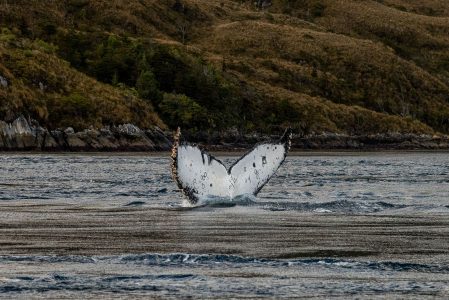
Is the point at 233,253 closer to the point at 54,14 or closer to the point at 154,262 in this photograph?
the point at 154,262

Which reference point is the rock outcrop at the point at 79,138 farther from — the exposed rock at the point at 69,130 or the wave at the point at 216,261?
the wave at the point at 216,261

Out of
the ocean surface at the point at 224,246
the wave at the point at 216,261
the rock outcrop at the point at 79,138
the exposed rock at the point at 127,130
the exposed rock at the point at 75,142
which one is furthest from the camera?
the exposed rock at the point at 127,130

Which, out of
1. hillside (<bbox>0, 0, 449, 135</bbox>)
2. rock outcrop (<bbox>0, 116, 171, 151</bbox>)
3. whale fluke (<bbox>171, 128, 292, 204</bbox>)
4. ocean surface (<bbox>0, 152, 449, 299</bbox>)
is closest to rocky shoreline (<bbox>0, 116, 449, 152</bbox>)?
rock outcrop (<bbox>0, 116, 171, 151</bbox>)

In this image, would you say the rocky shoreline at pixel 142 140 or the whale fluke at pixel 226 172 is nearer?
the whale fluke at pixel 226 172

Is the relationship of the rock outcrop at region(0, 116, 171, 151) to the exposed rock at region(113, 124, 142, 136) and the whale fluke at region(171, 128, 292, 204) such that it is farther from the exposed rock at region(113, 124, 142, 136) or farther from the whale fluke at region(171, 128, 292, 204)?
the whale fluke at region(171, 128, 292, 204)

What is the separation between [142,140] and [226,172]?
305 feet

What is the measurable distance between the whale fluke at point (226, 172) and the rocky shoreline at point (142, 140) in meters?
73.0

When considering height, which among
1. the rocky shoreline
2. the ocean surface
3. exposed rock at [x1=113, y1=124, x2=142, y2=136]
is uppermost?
the ocean surface

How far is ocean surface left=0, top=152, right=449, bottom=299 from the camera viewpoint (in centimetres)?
1510

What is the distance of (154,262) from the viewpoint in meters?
17.5

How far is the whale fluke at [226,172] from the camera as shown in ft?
93.2

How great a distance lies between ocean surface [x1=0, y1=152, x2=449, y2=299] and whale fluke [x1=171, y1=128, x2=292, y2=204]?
1.41 ft

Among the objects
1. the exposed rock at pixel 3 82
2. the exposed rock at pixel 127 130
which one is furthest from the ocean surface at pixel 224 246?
the exposed rock at pixel 127 130

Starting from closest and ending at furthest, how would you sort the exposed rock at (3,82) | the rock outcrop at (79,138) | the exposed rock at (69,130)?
the rock outcrop at (79,138), the exposed rock at (69,130), the exposed rock at (3,82)
